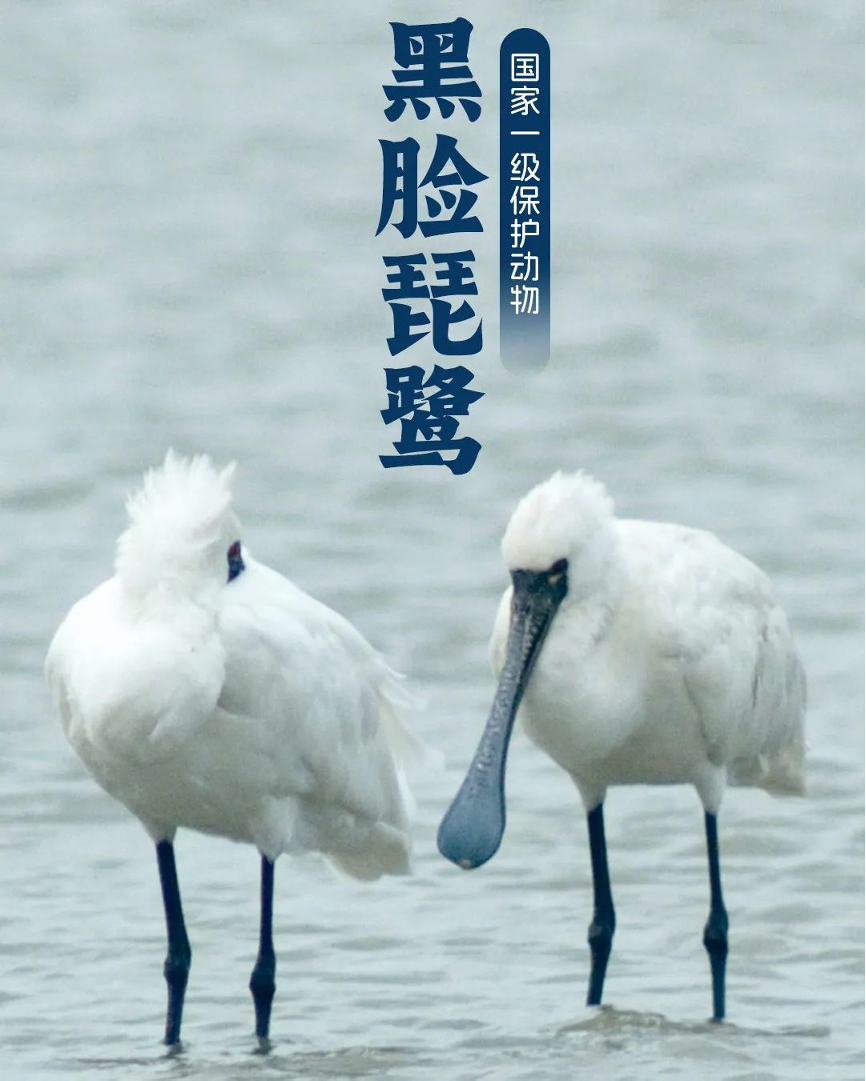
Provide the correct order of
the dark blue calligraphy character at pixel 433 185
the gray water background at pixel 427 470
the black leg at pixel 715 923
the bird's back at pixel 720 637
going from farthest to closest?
the black leg at pixel 715 923 → the gray water background at pixel 427 470 → the bird's back at pixel 720 637 → the dark blue calligraphy character at pixel 433 185

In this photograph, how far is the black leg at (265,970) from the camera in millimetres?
6773

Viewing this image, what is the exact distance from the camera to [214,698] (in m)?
6.23

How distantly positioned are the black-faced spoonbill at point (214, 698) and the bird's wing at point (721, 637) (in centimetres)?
74

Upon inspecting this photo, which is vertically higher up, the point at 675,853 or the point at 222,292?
the point at 222,292

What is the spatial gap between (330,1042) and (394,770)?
0.79 metres

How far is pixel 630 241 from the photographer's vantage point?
16.2 metres

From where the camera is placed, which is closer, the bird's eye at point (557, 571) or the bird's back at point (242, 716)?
the bird's back at point (242, 716)

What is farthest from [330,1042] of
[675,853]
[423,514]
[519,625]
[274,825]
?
[423,514]

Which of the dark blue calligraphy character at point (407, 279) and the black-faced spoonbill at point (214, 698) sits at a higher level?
the dark blue calligraphy character at point (407, 279)

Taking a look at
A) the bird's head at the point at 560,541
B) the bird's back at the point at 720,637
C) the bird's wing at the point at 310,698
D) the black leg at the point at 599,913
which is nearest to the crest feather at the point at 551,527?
the bird's head at the point at 560,541

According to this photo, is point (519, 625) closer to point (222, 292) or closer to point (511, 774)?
point (511, 774)


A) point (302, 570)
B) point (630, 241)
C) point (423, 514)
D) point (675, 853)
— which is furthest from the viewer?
point (630, 241)

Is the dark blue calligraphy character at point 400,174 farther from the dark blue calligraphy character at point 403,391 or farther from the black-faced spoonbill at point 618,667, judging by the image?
the black-faced spoonbill at point 618,667

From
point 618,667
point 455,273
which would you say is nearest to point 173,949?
point 618,667
